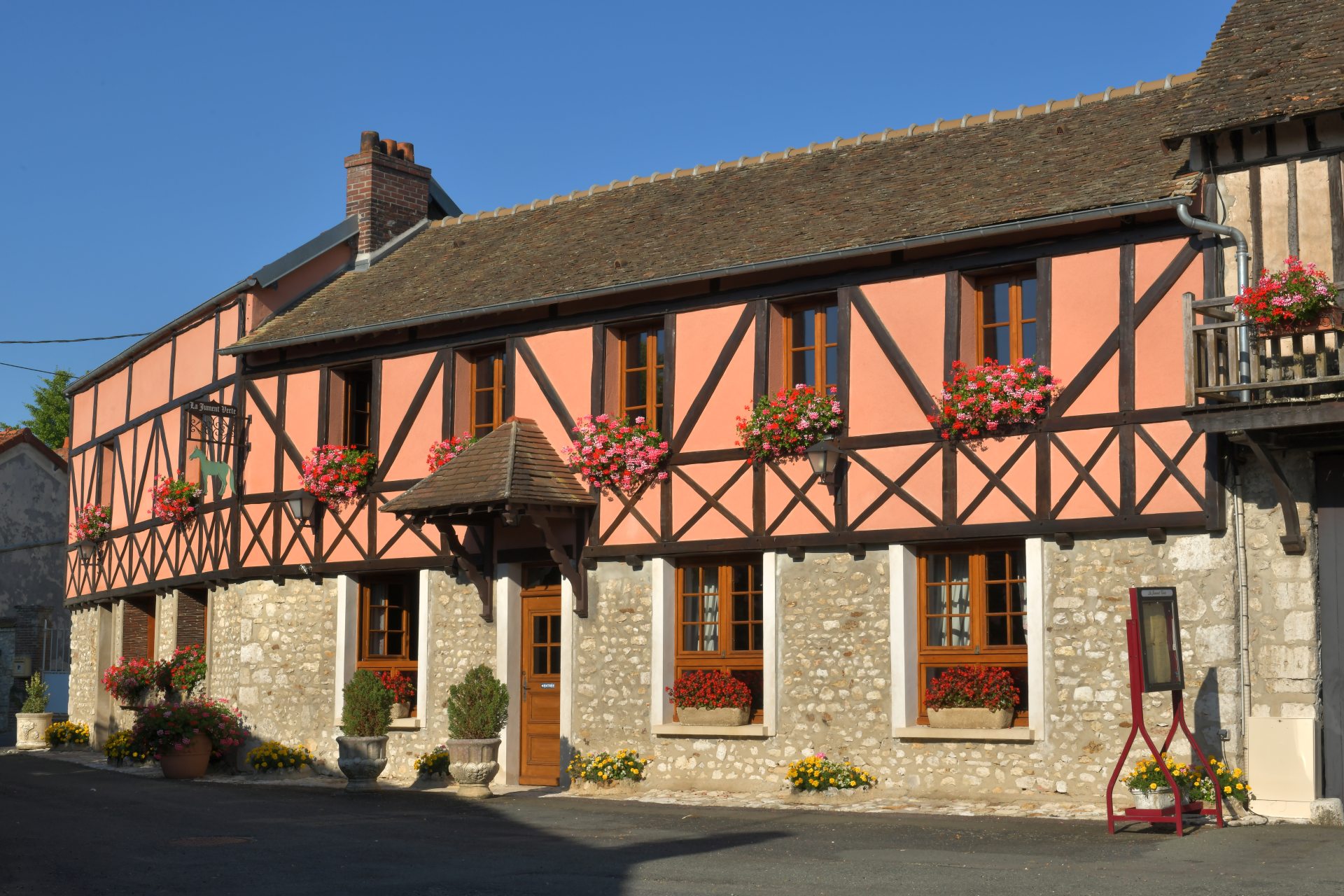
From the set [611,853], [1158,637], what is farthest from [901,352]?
[611,853]

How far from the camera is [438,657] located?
1622cm

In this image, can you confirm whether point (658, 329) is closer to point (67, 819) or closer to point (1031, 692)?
point (1031, 692)

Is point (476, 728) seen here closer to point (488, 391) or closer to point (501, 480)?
point (501, 480)

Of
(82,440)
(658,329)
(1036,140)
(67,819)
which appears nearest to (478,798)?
(67,819)

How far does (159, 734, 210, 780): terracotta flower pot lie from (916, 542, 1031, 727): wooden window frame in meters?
8.38

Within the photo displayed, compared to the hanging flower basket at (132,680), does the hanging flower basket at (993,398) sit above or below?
above

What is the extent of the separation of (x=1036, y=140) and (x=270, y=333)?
8.88m

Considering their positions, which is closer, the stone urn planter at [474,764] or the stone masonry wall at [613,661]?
the stone urn planter at [474,764]

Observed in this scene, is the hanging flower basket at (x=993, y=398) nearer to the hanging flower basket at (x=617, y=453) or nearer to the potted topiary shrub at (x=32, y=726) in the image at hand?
the hanging flower basket at (x=617, y=453)

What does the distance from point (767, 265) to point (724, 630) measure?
3340 mm

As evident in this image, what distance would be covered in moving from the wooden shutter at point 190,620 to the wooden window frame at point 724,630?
26.5ft

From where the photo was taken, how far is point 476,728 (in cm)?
1504

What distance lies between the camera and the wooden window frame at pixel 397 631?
17.0 metres

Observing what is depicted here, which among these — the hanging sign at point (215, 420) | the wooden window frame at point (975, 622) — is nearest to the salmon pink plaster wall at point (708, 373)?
the wooden window frame at point (975, 622)
